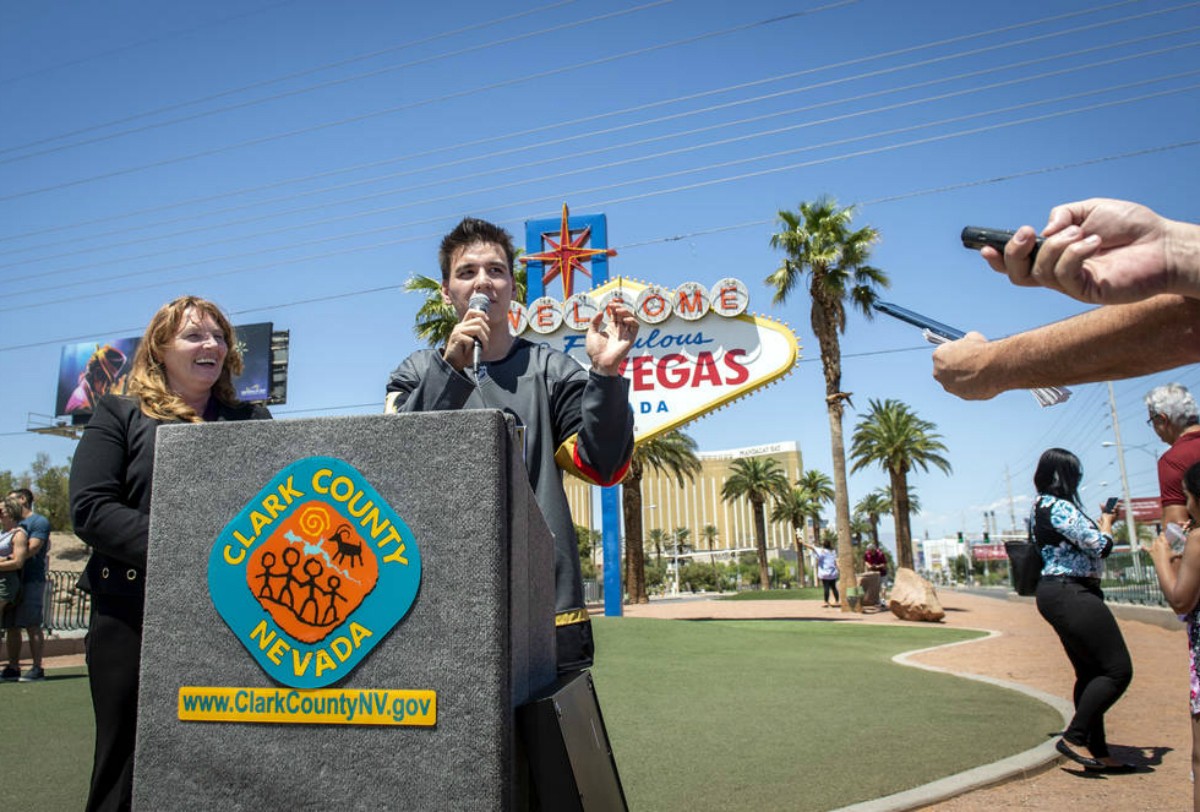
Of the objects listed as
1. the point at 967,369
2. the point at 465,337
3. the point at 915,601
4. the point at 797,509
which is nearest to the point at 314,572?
the point at 465,337

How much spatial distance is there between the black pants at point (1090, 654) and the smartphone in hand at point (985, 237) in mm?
4507

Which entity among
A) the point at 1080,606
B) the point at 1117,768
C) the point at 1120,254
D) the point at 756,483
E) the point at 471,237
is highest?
the point at 756,483

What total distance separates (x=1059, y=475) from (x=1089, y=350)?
443 centimetres

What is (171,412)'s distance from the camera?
2461 mm

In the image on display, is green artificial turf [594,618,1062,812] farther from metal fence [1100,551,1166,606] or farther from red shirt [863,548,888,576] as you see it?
red shirt [863,548,888,576]

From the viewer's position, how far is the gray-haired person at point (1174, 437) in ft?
12.3

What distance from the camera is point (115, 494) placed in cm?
232

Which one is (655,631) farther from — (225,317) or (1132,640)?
(225,317)

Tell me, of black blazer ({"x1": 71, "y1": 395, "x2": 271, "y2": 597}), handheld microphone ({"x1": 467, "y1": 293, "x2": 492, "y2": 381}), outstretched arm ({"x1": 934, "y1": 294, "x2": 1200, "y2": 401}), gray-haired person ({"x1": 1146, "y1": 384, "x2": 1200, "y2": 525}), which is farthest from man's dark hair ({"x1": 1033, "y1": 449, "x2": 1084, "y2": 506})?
black blazer ({"x1": 71, "y1": 395, "x2": 271, "y2": 597})

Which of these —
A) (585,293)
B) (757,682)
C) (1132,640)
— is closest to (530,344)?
(757,682)

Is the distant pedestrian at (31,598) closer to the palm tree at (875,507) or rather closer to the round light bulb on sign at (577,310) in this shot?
the round light bulb on sign at (577,310)

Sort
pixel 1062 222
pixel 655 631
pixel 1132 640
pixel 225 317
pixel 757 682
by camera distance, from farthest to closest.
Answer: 1. pixel 1132 640
2. pixel 655 631
3. pixel 757 682
4. pixel 225 317
5. pixel 1062 222

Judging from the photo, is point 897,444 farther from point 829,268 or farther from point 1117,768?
point 1117,768

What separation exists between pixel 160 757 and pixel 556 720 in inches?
29.3
